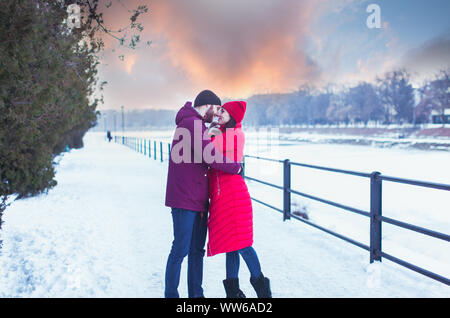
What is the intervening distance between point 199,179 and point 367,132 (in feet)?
251

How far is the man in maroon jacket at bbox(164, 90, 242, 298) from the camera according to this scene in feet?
10.4

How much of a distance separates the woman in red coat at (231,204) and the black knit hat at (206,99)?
0.08m

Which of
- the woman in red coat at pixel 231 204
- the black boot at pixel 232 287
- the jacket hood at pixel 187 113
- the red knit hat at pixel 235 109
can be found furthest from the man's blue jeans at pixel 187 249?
the red knit hat at pixel 235 109

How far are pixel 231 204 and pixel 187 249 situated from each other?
518mm

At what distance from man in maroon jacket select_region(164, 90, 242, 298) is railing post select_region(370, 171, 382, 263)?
81.6 inches

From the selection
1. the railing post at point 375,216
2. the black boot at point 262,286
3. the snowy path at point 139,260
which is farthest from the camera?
the railing post at point 375,216

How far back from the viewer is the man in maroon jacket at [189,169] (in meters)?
3.17

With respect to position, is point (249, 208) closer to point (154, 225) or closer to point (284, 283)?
point (284, 283)

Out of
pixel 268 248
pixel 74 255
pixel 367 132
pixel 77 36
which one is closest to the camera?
pixel 74 255

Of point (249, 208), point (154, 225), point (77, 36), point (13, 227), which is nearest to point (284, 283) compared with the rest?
point (249, 208)

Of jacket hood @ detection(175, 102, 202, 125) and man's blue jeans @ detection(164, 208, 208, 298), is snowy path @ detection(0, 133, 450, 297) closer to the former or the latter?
man's blue jeans @ detection(164, 208, 208, 298)

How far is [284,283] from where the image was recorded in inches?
164

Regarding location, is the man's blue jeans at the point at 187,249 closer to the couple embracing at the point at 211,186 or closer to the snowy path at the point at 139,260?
the couple embracing at the point at 211,186

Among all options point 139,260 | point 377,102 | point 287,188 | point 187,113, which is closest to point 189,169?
point 187,113
